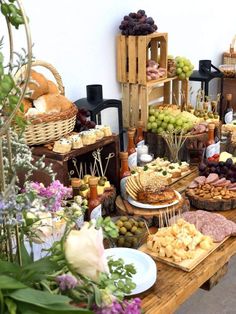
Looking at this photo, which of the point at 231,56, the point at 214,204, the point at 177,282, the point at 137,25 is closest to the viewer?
the point at 177,282

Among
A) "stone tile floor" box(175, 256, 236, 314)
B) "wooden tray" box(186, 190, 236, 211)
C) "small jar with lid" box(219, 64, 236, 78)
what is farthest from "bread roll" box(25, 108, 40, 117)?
"small jar with lid" box(219, 64, 236, 78)

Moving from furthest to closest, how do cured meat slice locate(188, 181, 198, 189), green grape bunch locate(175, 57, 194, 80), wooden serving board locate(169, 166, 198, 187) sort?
green grape bunch locate(175, 57, 194, 80) → wooden serving board locate(169, 166, 198, 187) → cured meat slice locate(188, 181, 198, 189)

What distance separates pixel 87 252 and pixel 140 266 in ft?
2.08

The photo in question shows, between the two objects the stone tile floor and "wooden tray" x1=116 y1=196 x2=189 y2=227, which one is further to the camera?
the stone tile floor

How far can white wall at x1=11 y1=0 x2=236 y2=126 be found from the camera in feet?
6.79

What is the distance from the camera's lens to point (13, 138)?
2.66 feet

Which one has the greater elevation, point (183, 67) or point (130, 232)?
point (183, 67)

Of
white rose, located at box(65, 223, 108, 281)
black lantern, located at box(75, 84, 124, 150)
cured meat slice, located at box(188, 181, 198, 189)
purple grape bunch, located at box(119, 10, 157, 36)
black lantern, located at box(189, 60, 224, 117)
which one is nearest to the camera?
white rose, located at box(65, 223, 108, 281)

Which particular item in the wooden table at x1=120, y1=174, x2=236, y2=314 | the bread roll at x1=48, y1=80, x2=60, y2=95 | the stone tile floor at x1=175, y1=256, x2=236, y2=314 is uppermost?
the bread roll at x1=48, y1=80, x2=60, y2=95

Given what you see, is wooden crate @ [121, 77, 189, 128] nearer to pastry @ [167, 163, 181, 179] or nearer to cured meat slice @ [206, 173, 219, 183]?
pastry @ [167, 163, 181, 179]

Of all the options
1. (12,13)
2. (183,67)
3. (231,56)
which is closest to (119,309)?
(12,13)

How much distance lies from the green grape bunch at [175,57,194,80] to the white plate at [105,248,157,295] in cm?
153

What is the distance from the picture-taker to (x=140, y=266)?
1252mm

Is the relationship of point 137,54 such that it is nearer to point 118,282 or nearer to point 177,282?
point 177,282
